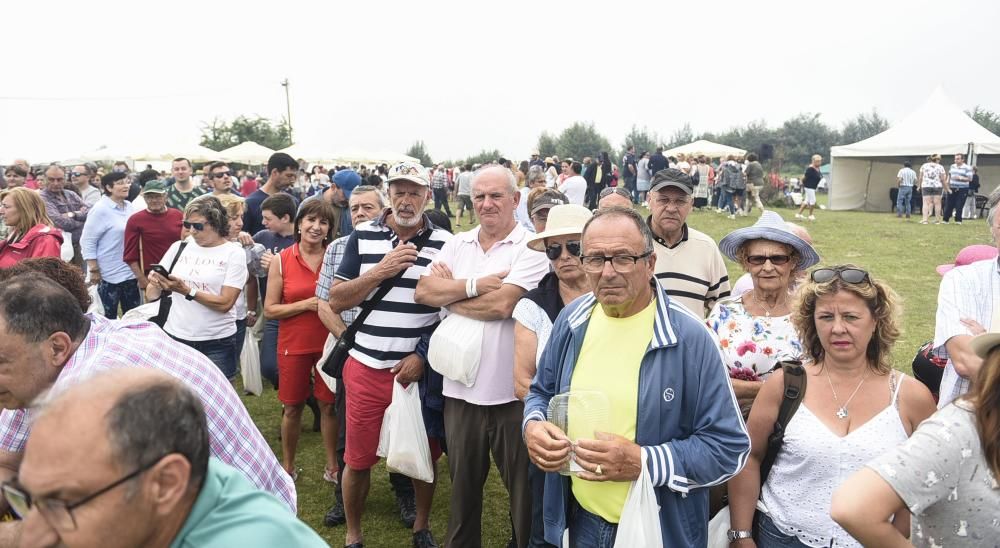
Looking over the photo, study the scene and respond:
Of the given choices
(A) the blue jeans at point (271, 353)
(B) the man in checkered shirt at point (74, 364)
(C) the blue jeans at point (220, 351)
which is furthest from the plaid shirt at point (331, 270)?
(B) the man in checkered shirt at point (74, 364)

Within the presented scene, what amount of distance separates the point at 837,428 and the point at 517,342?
1429 millimetres

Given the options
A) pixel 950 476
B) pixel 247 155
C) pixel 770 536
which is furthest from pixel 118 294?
pixel 247 155

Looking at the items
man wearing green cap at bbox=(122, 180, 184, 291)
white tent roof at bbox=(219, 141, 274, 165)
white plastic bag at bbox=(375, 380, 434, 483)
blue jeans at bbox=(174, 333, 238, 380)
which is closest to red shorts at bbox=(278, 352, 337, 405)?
blue jeans at bbox=(174, 333, 238, 380)

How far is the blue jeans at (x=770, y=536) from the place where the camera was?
8.57ft

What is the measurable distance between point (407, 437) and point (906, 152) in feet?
74.9

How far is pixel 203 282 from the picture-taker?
4.88 m

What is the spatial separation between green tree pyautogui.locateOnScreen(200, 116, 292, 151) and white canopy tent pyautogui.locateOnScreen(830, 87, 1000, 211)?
154 feet

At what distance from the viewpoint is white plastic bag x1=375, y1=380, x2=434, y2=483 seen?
3.88m

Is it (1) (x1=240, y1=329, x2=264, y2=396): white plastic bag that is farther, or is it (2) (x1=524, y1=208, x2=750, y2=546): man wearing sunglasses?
(1) (x1=240, y1=329, x2=264, y2=396): white plastic bag

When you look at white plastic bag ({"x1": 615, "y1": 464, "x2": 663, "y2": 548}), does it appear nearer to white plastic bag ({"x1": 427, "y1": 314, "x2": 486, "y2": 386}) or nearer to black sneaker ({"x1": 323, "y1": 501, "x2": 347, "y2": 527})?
white plastic bag ({"x1": 427, "y1": 314, "x2": 486, "y2": 386})

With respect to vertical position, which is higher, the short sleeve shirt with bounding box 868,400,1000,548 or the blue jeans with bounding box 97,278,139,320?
the short sleeve shirt with bounding box 868,400,1000,548

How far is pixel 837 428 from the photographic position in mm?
2549

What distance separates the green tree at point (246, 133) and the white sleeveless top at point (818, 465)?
200 ft

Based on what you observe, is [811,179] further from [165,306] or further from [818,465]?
[818,465]
